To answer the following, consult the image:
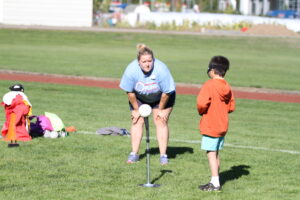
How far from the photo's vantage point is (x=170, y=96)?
38.1 ft

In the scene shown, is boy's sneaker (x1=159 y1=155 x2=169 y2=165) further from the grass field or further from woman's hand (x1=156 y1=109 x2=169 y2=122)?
woman's hand (x1=156 y1=109 x2=169 y2=122)

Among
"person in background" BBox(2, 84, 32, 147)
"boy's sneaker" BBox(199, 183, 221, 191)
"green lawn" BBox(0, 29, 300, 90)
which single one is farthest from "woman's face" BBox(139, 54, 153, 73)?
"green lawn" BBox(0, 29, 300, 90)

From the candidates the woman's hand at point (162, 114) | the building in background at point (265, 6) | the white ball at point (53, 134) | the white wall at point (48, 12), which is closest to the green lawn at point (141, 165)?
the white ball at point (53, 134)

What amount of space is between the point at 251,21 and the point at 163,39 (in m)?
21.1

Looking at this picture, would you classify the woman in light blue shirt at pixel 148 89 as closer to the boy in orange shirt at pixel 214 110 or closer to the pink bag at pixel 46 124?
the boy in orange shirt at pixel 214 110

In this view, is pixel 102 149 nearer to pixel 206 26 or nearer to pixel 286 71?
pixel 286 71

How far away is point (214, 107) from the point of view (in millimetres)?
9688

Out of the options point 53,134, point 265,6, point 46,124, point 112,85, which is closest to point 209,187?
point 53,134

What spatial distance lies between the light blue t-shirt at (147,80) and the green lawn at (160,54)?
1552 cm

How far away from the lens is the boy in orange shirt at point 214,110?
31.6ft

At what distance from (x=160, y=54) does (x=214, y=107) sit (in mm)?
31882

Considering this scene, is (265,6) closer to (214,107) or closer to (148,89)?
(148,89)

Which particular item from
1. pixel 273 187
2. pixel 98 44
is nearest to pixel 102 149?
pixel 273 187

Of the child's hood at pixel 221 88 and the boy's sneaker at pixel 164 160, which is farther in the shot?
the boy's sneaker at pixel 164 160
